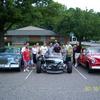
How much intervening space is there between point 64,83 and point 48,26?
7581 centimetres

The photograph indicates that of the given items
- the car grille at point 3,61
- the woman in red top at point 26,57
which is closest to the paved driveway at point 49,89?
the car grille at point 3,61

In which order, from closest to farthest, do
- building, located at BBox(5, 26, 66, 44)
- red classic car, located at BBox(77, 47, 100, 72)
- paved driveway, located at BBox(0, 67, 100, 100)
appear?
paved driveway, located at BBox(0, 67, 100, 100) → red classic car, located at BBox(77, 47, 100, 72) → building, located at BBox(5, 26, 66, 44)

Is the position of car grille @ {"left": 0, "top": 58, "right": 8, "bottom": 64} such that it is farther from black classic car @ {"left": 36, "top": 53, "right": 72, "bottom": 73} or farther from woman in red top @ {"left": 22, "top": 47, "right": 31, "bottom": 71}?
black classic car @ {"left": 36, "top": 53, "right": 72, "bottom": 73}

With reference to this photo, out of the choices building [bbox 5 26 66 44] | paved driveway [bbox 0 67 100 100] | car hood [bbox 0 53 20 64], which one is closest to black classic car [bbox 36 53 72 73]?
car hood [bbox 0 53 20 64]

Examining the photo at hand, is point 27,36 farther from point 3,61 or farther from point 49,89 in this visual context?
point 49,89

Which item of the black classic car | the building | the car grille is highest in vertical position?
the building

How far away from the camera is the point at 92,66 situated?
52.9 feet

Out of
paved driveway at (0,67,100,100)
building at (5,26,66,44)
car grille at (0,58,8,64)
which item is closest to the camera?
paved driveway at (0,67,100,100)

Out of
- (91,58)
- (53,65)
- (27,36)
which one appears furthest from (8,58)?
(27,36)

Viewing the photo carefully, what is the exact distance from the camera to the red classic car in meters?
16.1

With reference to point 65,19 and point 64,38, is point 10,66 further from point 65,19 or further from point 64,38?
point 64,38

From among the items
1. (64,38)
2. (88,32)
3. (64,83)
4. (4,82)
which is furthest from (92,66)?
(64,38)

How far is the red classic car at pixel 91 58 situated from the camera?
16.1 m

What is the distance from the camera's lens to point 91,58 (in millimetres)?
16469
